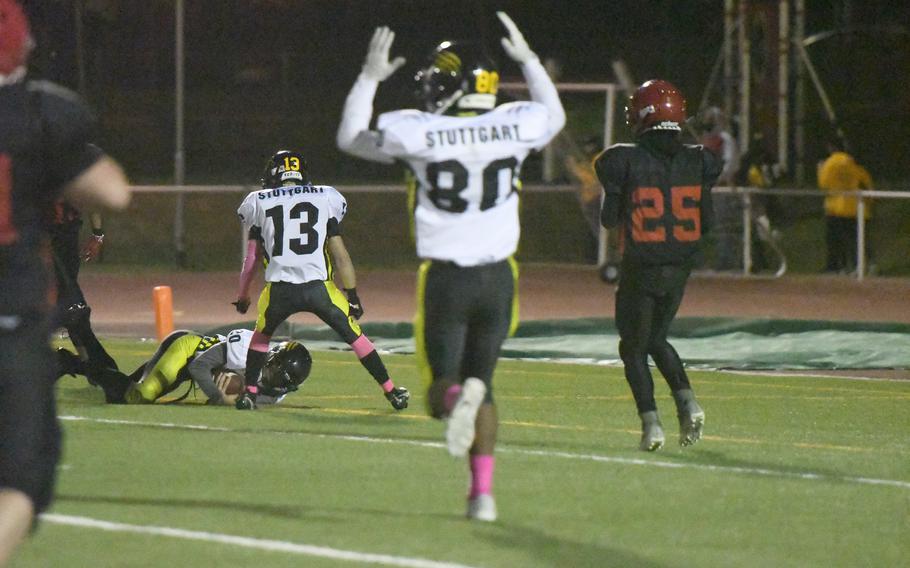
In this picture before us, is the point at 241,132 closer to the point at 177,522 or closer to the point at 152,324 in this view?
the point at 152,324

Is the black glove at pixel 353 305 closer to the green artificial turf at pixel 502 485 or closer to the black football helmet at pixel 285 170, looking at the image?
the green artificial turf at pixel 502 485

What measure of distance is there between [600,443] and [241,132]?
131ft

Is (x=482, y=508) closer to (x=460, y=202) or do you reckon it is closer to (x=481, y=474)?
(x=481, y=474)

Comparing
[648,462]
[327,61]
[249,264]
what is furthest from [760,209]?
[327,61]

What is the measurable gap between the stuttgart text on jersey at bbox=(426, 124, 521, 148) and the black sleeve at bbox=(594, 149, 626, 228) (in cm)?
243

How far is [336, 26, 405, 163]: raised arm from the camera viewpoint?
7445 mm

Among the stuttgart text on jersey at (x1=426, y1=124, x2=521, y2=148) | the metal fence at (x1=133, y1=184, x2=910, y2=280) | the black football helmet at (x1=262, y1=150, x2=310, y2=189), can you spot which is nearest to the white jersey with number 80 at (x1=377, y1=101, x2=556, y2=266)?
the stuttgart text on jersey at (x1=426, y1=124, x2=521, y2=148)

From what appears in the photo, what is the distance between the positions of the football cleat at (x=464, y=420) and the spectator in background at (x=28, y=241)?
2.20 metres

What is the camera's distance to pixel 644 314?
32.7ft

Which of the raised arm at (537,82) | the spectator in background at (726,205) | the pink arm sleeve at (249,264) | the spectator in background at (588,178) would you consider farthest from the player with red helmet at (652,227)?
the spectator in background at (726,205)

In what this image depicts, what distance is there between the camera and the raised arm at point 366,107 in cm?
745

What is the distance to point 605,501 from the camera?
822 cm

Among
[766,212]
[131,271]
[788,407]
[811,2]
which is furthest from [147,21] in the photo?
[788,407]

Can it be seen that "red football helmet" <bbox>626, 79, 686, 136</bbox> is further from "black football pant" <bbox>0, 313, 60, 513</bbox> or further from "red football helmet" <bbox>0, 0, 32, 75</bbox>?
"black football pant" <bbox>0, 313, 60, 513</bbox>
